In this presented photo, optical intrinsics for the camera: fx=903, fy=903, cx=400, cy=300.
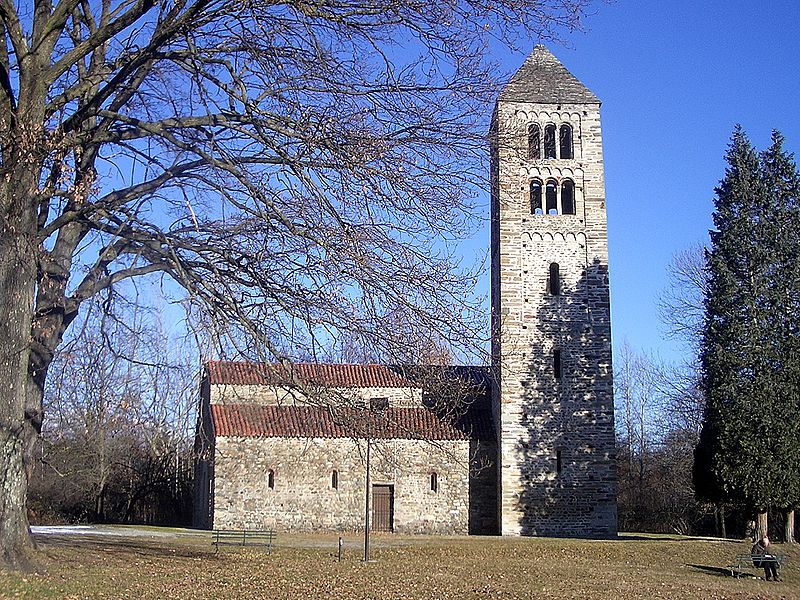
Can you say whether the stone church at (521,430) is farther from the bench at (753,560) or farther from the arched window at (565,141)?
the bench at (753,560)

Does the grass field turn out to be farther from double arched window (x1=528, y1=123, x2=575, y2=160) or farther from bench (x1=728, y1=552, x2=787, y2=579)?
double arched window (x1=528, y1=123, x2=575, y2=160)

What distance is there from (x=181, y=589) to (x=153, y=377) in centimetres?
288

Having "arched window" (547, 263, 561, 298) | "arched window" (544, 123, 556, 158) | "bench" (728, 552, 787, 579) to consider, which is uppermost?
"arched window" (544, 123, 556, 158)

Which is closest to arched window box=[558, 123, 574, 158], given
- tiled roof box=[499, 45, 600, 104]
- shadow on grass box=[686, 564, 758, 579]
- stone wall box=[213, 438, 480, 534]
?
tiled roof box=[499, 45, 600, 104]

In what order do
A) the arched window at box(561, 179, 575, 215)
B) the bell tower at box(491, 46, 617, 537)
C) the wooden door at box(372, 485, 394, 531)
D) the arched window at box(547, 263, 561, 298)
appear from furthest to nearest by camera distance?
the arched window at box(561, 179, 575, 215) → the wooden door at box(372, 485, 394, 531) → the arched window at box(547, 263, 561, 298) → the bell tower at box(491, 46, 617, 537)

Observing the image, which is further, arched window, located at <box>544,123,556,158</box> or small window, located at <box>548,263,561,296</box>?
arched window, located at <box>544,123,556,158</box>

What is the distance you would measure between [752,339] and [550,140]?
9715mm

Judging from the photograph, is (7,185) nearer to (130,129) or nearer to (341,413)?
(130,129)

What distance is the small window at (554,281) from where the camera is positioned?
2959 centimetres

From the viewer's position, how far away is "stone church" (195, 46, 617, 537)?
2839 centimetres

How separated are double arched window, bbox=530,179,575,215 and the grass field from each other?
11.2 metres

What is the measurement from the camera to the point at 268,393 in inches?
1272

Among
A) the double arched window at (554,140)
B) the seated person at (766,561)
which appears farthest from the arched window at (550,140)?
the seated person at (766,561)

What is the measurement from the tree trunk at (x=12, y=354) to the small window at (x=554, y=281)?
20.7 metres
